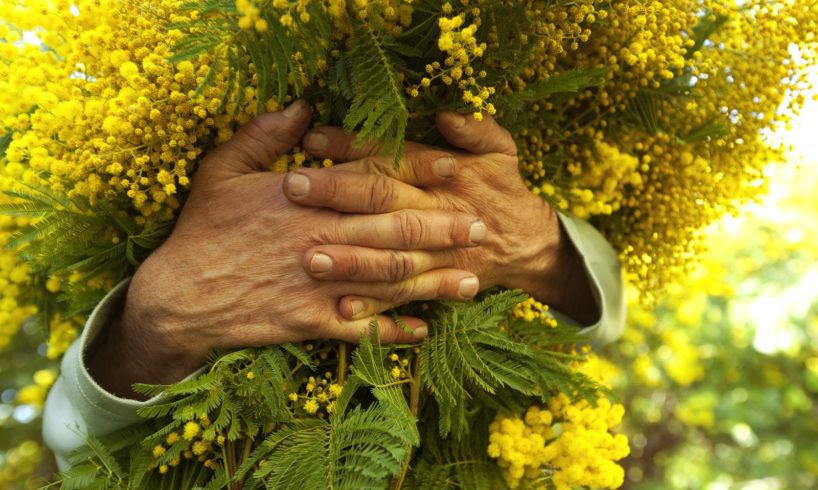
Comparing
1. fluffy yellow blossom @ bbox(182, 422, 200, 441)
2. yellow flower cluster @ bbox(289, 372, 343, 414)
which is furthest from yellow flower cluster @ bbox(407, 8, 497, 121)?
fluffy yellow blossom @ bbox(182, 422, 200, 441)

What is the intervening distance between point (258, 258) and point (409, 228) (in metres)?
0.27

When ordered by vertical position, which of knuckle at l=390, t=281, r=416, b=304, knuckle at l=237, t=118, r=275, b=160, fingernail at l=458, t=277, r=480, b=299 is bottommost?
fingernail at l=458, t=277, r=480, b=299

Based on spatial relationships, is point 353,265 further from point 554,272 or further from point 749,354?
point 749,354

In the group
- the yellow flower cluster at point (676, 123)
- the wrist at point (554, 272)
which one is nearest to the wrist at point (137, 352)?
the wrist at point (554, 272)

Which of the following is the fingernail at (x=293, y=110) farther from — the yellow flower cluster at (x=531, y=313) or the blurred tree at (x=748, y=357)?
the blurred tree at (x=748, y=357)

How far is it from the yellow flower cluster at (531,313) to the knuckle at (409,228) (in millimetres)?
277

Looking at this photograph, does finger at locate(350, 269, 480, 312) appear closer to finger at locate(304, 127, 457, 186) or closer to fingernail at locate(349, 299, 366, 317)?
fingernail at locate(349, 299, 366, 317)

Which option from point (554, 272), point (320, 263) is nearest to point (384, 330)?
point (320, 263)

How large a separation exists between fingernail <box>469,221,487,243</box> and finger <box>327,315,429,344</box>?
187mm

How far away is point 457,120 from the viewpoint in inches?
41.1

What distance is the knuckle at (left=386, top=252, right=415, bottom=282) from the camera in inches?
40.9

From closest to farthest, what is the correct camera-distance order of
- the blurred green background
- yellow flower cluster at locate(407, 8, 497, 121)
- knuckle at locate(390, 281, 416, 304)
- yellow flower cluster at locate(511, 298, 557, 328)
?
1. yellow flower cluster at locate(407, 8, 497, 121)
2. knuckle at locate(390, 281, 416, 304)
3. yellow flower cluster at locate(511, 298, 557, 328)
4. the blurred green background

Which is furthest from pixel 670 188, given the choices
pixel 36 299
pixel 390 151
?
pixel 36 299

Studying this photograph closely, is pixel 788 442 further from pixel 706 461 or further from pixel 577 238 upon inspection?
→ pixel 577 238
